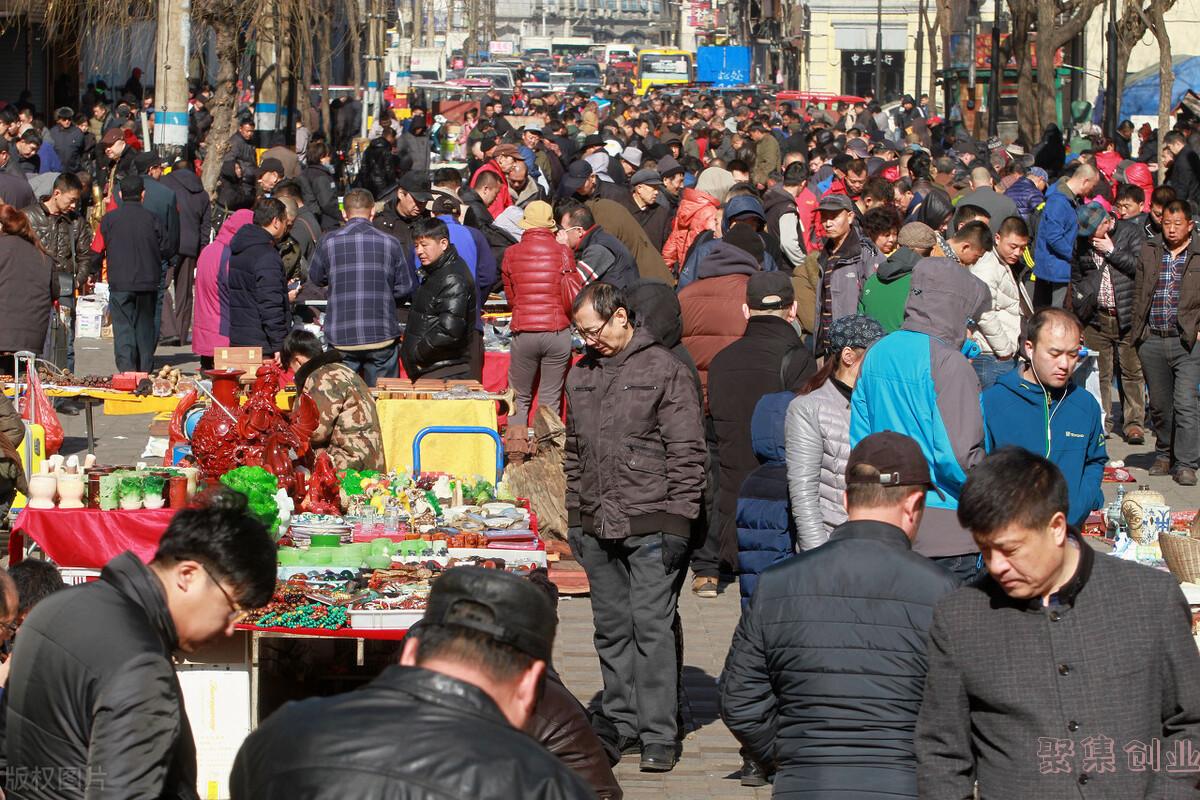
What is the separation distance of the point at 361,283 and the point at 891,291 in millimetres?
3923

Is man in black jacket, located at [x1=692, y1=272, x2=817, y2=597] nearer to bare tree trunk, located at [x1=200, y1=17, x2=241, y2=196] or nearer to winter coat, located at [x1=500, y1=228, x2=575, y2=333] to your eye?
winter coat, located at [x1=500, y1=228, x2=575, y2=333]

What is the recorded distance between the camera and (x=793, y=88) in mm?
88375

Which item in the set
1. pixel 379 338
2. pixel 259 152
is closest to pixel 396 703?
pixel 379 338

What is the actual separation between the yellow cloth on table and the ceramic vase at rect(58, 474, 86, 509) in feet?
11.0

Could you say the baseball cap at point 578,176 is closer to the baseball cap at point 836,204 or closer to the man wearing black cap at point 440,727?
the baseball cap at point 836,204

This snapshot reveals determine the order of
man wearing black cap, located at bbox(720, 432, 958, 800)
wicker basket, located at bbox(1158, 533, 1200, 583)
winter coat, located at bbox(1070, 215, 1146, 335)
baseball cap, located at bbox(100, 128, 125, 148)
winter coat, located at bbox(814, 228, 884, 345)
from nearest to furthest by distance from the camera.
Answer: man wearing black cap, located at bbox(720, 432, 958, 800), wicker basket, located at bbox(1158, 533, 1200, 583), winter coat, located at bbox(814, 228, 884, 345), winter coat, located at bbox(1070, 215, 1146, 335), baseball cap, located at bbox(100, 128, 125, 148)

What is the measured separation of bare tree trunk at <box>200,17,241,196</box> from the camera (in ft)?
68.6

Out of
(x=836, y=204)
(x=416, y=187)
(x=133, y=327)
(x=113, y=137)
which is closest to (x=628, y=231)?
(x=416, y=187)

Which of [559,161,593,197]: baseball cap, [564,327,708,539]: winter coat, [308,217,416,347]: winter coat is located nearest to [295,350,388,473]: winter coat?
[564,327,708,539]: winter coat

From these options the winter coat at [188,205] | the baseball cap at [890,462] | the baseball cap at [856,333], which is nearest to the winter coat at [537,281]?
the baseball cap at [856,333]

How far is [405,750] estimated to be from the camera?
273 centimetres

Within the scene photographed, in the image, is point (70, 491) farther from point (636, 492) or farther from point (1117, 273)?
point (1117, 273)

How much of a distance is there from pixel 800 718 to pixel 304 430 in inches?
178

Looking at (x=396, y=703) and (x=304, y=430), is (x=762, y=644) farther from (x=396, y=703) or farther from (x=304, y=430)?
(x=304, y=430)
